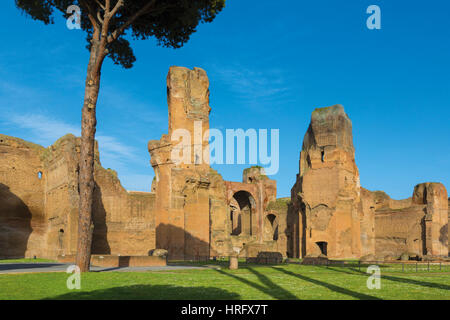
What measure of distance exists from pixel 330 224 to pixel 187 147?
12.6 meters

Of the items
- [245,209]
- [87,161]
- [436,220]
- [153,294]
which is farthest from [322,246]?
[153,294]

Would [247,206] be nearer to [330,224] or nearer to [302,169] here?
[302,169]

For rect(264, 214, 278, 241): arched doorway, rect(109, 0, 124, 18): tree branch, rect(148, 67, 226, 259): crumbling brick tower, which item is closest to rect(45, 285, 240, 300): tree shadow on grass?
rect(109, 0, 124, 18): tree branch

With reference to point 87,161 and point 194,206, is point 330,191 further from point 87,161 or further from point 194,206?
point 87,161

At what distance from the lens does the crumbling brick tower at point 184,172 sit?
1897 cm

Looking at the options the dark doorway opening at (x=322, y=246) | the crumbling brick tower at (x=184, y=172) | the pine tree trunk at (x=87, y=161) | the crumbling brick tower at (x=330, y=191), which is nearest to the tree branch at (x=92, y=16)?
the pine tree trunk at (x=87, y=161)

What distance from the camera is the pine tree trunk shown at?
10242 mm

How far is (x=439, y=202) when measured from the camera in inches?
1267

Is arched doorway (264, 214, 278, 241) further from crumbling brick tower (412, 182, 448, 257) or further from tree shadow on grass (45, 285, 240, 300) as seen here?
tree shadow on grass (45, 285, 240, 300)

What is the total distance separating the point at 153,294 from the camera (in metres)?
6.16

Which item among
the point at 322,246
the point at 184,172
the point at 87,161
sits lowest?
the point at 322,246

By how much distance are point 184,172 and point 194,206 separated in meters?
1.55

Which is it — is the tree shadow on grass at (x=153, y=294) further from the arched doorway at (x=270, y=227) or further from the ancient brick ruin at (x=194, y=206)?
the arched doorway at (x=270, y=227)
